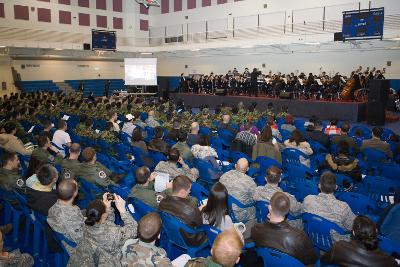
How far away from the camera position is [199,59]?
96.5 ft

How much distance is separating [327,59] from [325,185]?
65.8 ft

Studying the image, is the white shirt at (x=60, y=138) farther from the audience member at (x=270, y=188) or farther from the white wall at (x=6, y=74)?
the white wall at (x=6, y=74)

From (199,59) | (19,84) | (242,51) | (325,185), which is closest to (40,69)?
(19,84)

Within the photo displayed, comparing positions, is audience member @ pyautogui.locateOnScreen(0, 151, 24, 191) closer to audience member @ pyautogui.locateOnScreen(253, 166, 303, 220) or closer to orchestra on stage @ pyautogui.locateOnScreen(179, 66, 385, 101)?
audience member @ pyautogui.locateOnScreen(253, 166, 303, 220)

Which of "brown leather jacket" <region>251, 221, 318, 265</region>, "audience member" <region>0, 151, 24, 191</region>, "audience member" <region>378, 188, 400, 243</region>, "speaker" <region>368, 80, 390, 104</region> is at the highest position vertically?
"speaker" <region>368, 80, 390, 104</region>

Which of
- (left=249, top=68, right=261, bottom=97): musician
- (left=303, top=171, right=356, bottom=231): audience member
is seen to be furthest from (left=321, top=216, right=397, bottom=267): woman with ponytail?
(left=249, top=68, right=261, bottom=97): musician

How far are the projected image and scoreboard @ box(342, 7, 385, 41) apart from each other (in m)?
12.4

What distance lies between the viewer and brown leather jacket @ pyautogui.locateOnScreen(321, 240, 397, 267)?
274cm

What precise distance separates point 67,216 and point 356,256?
8.78 ft

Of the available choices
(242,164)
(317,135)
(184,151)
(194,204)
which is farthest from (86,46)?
(194,204)

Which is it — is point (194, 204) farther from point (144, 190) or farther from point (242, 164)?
point (242, 164)

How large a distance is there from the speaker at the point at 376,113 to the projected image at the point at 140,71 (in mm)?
13764

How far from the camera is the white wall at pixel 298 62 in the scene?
20.3m

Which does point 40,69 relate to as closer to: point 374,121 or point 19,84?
point 19,84
